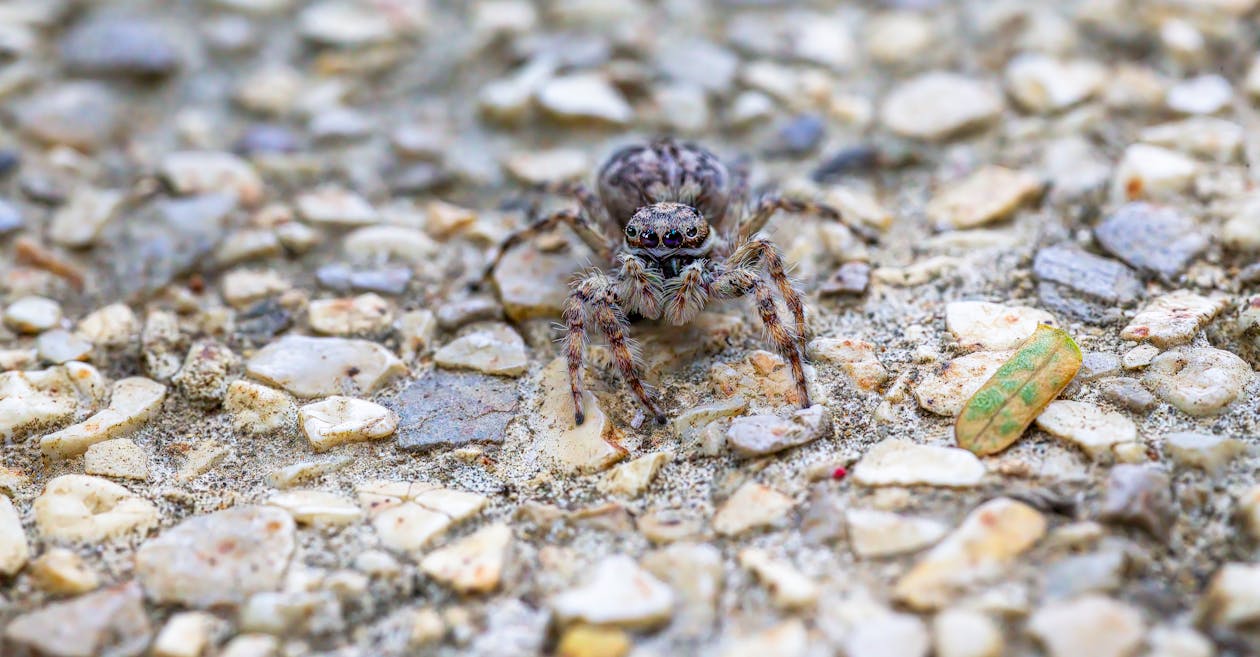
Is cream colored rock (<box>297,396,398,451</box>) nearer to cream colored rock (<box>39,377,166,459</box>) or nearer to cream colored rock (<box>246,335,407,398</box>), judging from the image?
cream colored rock (<box>246,335,407,398</box>)

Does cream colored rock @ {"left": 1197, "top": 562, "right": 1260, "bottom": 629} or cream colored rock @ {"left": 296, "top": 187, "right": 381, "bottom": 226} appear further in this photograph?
cream colored rock @ {"left": 296, "top": 187, "right": 381, "bottom": 226}

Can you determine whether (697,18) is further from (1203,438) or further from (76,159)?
(1203,438)

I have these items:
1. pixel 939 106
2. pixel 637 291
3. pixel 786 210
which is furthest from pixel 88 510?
pixel 939 106

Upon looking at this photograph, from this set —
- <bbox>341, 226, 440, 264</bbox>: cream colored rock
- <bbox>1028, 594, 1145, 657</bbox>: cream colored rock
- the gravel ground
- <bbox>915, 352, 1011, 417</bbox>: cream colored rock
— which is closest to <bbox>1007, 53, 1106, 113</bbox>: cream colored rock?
the gravel ground

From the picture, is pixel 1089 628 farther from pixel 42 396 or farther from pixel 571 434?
pixel 42 396

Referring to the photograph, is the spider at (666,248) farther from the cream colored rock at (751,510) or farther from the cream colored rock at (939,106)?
the cream colored rock at (939,106)

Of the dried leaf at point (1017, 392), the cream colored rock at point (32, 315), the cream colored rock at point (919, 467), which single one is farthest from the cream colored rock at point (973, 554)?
the cream colored rock at point (32, 315)

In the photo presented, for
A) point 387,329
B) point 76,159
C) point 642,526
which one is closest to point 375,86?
point 76,159
